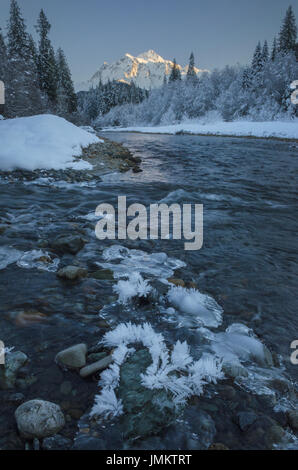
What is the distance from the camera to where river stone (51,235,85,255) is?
152 inches

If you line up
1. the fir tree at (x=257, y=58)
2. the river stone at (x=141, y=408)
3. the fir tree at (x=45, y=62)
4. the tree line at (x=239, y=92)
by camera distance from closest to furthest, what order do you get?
the river stone at (x=141, y=408), the fir tree at (x=45, y=62), the tree line at (x=239, y=92), the fir tree at (x=257, y=58)

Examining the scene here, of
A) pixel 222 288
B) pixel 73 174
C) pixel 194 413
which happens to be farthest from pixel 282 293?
pixel 73 174

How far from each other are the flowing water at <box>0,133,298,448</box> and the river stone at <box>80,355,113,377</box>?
77 millimetres

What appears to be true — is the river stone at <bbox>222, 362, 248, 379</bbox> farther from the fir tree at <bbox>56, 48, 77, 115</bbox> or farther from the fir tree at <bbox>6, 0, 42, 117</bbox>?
the fir tree at <bbox>56, 48, 77, 115</bbox>

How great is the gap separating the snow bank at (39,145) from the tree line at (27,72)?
66.9 ft

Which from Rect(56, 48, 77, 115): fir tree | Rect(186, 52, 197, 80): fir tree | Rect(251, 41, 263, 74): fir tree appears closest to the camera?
Rect(56, 48, 77, 115): fir tree

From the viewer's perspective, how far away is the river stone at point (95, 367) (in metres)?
1.85

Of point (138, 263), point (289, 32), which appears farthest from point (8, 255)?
point (289, 32)

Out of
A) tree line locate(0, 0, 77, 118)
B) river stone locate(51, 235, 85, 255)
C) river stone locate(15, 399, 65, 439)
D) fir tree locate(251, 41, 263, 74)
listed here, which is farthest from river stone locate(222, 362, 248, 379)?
fir tree locate(251, 41, 263, 74)

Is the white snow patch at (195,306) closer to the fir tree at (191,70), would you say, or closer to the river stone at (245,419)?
the river stone at (245,419)

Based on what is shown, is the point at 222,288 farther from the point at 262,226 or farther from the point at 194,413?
the point at 262,226

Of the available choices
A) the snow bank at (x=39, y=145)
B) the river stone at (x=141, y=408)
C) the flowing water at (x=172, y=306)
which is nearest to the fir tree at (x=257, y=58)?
the snow bank at (x=39, y=145)

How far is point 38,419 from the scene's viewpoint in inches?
57.3

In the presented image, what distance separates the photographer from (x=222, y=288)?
3252 mm
